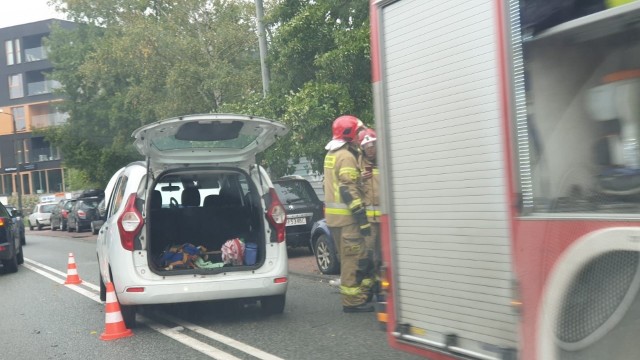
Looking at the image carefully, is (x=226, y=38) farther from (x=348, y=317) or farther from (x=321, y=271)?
(x=348, y=317)

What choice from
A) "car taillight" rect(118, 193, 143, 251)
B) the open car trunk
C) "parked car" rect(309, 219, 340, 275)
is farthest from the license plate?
"car taillight" rect(118, 193, 143, 251)

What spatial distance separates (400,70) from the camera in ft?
14.9

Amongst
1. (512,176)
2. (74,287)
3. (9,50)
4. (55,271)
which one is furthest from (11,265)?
(9,50)

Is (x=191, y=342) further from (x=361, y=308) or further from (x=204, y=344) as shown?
(x=361, y=308)

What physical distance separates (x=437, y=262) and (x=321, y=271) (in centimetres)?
722

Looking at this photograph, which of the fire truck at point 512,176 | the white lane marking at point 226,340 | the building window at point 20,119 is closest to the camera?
the fire truck at point 512,176

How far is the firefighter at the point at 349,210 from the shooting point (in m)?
7.68

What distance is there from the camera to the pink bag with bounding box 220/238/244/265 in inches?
310

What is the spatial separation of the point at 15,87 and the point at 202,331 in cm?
6687

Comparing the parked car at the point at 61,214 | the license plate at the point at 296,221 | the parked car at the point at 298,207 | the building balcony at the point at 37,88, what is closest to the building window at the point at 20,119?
the building balcony at the point at 37,88

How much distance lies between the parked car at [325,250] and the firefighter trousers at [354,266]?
2.88 metres

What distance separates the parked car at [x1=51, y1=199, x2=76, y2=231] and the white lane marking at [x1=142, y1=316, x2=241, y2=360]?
27.2 metres

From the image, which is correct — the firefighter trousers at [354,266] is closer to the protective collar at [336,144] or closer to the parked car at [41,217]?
the protective collar at [336,144]

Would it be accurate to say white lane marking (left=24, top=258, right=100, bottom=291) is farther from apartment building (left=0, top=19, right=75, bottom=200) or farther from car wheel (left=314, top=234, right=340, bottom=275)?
apartment building (left=0, top=19, right=75, bottom=200)
